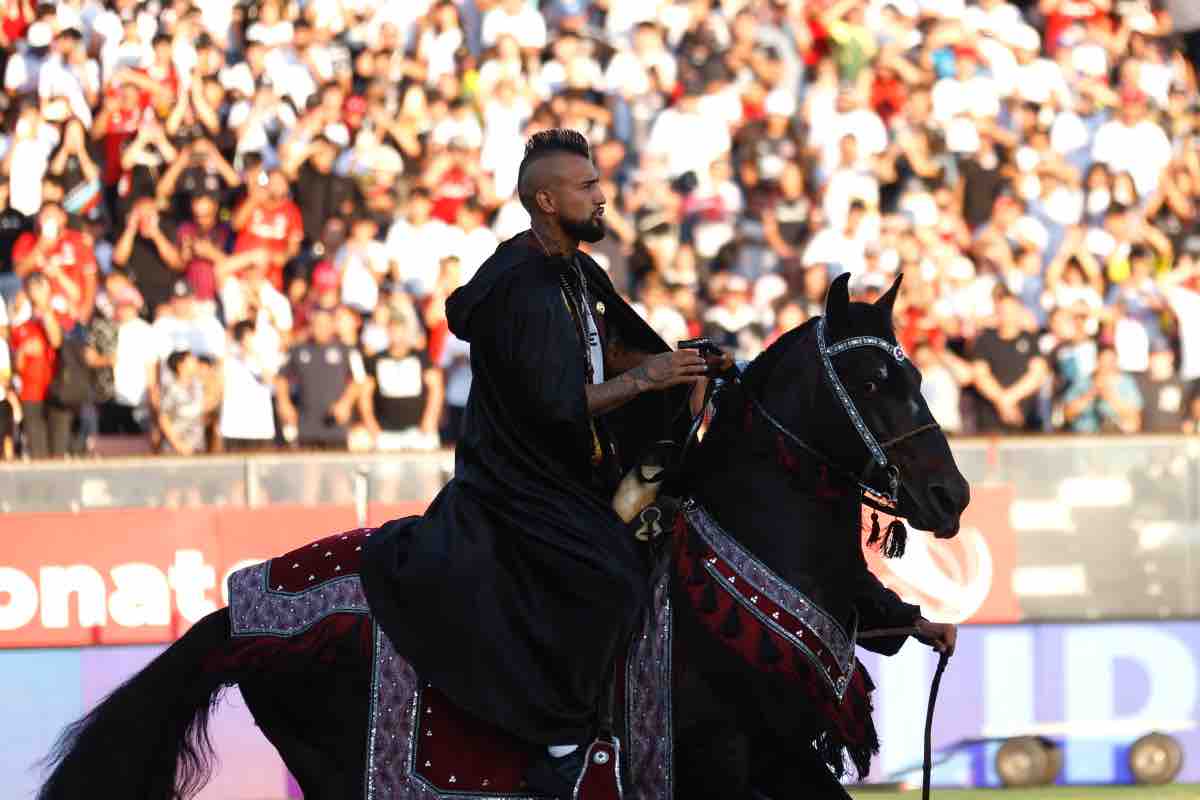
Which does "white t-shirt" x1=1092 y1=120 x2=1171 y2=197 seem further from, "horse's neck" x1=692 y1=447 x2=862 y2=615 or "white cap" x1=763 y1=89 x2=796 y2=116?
"horse's neck" x1=692 y1=447 x2=862 y2=615

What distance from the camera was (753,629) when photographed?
19.1 feet

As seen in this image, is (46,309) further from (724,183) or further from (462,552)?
(462,552)

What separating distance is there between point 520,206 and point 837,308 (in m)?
8.17

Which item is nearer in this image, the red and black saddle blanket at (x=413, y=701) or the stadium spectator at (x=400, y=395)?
the red and black saddle blanket at (x=413, y=701)

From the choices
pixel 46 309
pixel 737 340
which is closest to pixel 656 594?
pixel 737 340

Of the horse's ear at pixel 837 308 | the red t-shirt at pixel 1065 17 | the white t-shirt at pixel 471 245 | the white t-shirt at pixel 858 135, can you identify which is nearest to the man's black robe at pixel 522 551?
the horse's ear at pixel 837 308

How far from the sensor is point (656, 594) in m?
5.94

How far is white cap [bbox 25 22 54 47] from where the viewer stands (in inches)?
602

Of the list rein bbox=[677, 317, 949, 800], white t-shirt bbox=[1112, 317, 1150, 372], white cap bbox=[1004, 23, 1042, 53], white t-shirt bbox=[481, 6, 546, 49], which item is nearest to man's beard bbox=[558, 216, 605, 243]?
rein bbox=[677, 317, 949, 800]

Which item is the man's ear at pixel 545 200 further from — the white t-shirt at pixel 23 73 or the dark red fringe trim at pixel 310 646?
the white t-shirt at pixel 23 73

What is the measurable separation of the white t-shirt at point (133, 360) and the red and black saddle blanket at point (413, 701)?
260 inches

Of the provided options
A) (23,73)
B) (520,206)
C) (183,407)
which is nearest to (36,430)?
(183,407)

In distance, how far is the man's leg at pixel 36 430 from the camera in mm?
12469

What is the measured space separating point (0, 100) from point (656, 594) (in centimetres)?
1075
